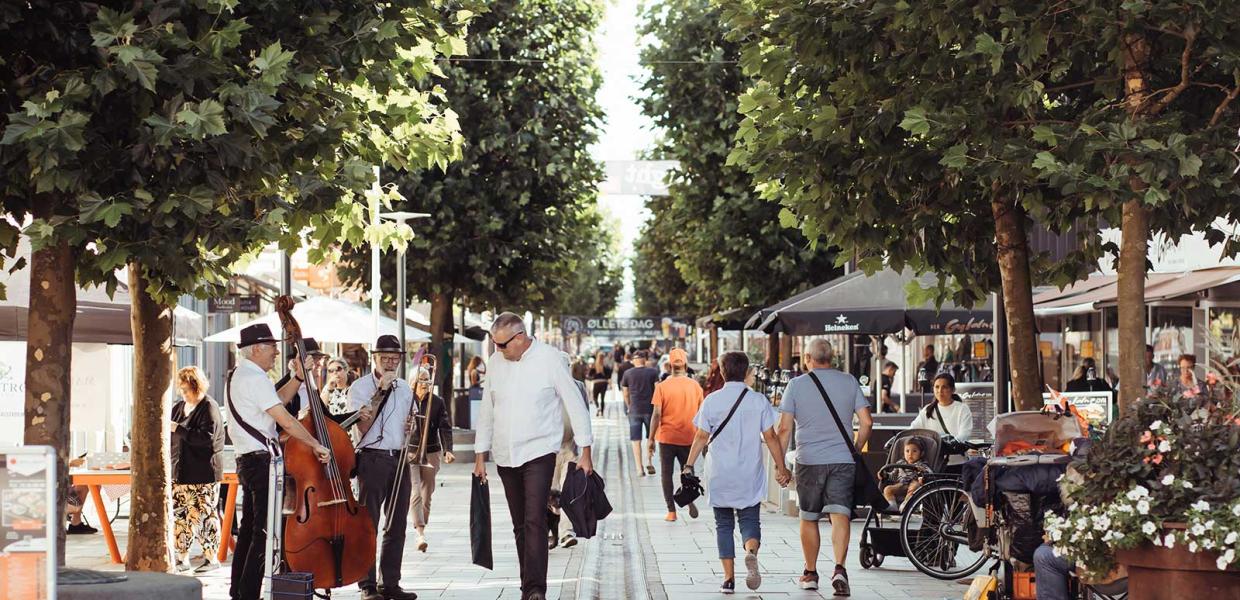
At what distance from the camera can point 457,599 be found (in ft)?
38.3

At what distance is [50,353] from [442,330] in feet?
79.9

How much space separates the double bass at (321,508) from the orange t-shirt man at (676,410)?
839 cm

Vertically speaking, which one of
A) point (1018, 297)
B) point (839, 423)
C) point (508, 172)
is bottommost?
point (839, 423)

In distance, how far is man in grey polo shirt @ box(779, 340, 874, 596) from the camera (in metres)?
12.1

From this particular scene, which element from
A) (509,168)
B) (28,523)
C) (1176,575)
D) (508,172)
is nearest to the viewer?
(28,523)

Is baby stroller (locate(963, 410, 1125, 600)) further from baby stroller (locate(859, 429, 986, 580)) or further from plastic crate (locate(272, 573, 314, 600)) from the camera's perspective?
plastic crate (locate(272, 573, 314, 600))

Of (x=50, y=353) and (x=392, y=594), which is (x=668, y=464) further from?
(x=50, y=353)

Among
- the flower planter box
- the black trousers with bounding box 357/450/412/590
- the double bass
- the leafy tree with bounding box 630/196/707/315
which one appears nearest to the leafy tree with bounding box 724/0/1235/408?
the flower planter box

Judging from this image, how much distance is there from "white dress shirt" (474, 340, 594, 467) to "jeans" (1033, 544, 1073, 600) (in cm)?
310

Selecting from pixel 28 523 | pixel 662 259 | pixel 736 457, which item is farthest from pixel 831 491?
pixel 662 259

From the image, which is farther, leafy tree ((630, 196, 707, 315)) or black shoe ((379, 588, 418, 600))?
leafy tree ((630, 196, 707, 315))

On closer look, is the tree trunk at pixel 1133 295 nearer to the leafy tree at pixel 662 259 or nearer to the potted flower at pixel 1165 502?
the potted flower at pixel 1165 502

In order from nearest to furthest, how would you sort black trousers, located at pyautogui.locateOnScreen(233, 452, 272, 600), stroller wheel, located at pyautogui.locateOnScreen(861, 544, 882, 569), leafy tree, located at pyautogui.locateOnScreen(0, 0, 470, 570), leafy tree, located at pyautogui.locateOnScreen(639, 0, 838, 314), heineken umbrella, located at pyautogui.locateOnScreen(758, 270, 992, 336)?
leafy tree, located at pyautogui.locateOnScreen(0, 0, 470, 570) → black trousers, located at pyautogui.locateOnScreen(233, 452, 272, 600) → stroller wheel, located at pyautogui.locateOnScreen(861, 544, 882, 569) → heineken umbrella, located at pyautogui.locateOnScreen(758, 270, 992, 336) → leafy tree, located at pyautogui.locateOnScreen(639, 0, 838, 314)

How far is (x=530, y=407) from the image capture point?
10703 mm
